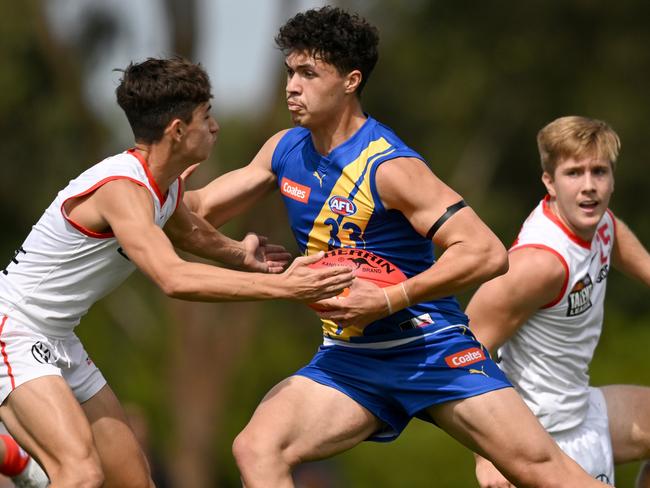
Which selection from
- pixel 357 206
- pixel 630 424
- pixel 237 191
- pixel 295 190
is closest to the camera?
pixel 357 206

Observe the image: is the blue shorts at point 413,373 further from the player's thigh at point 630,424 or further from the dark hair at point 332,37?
the dark hair at point 332,37

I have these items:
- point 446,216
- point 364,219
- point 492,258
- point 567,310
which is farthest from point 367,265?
point 567,310

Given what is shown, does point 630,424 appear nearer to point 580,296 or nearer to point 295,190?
point 580,296

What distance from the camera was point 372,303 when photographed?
5.62m

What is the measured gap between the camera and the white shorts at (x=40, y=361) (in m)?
5.76

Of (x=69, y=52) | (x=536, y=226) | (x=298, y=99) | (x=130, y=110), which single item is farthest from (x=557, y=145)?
(x=69, y=52)

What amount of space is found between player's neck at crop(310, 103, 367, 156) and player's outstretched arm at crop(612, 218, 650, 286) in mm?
1752

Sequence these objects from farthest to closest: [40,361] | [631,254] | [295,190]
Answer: [631,254], [295,190], [40,361]

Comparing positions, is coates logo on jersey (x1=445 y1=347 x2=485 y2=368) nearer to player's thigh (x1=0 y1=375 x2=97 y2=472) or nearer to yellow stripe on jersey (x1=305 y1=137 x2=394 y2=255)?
yellow stripe on jersey (x1=305 y1=137 x2=394 y2=255)

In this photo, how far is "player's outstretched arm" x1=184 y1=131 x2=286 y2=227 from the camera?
657 centimetres

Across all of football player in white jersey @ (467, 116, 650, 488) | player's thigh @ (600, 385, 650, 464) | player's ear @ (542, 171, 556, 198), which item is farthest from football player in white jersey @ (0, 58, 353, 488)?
player's thigh @ (600, 385, 650, 464)

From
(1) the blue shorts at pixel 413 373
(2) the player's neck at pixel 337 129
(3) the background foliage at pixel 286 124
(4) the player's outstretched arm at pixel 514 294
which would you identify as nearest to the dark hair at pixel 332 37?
(2) the player's neck at pixel 337 129

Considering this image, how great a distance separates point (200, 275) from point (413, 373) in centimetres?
116

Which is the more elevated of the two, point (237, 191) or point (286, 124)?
point (237, 191)
